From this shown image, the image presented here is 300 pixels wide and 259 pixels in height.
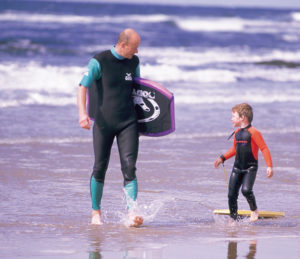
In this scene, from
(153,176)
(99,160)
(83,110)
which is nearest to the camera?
(83,110)

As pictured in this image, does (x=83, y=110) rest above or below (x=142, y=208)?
above

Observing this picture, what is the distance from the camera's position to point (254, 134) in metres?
5.78

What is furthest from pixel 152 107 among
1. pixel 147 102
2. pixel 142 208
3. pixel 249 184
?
pixel 142 208

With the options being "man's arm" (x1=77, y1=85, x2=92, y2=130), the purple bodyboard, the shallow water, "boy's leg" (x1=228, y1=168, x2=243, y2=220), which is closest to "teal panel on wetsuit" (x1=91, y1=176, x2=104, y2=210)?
the shallow water

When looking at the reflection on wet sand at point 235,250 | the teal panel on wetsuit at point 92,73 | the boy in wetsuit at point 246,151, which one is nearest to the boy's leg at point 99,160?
the teal panel on wetsuit at point 92,73

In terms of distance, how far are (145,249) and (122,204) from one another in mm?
1698

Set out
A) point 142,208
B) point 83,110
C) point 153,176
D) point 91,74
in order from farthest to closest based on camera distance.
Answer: point 153,176
point 142,208
point 91,74
point 83,110

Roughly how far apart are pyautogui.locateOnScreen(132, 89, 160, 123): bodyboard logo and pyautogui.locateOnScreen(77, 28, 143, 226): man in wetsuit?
0.37 ft

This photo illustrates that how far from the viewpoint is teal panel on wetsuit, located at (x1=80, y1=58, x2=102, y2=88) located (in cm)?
543

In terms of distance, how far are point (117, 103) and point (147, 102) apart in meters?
0.36

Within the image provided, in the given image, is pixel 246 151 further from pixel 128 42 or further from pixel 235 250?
pixel 128 42

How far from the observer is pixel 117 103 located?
5605mm

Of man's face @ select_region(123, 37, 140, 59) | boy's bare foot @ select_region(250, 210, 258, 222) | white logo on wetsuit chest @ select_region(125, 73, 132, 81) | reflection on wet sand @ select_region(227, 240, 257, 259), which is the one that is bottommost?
reflection on wet sand @ select_region(227, 240, 257, 259)

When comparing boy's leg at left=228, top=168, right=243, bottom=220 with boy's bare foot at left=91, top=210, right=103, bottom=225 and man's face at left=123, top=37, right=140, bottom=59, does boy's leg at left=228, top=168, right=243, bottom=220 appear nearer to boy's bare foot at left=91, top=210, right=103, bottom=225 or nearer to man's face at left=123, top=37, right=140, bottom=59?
boy's bare foot at left=91, top=210, right=103, bottom=225
